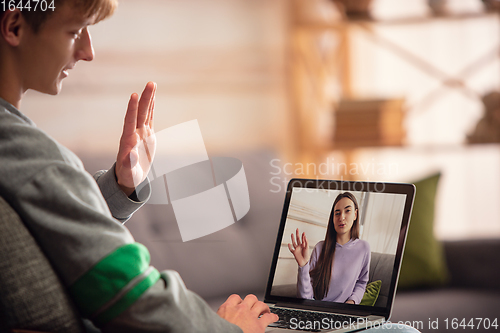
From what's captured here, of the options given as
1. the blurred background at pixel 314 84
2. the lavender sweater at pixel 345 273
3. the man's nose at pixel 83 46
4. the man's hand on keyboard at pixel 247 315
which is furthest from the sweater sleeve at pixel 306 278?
the blurred background at pixel 314 84

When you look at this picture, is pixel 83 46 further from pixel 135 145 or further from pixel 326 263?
pixel 326 263

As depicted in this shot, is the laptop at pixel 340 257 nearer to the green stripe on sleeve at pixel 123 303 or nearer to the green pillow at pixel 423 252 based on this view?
the green stripe on sleeve at pixel 123 303

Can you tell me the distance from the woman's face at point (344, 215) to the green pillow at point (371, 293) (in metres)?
0.10

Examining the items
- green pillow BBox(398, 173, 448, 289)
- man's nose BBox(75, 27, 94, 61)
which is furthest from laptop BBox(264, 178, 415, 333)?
green pillow BBox(398, 173, 448, 289)

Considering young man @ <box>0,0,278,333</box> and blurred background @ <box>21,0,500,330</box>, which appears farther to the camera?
blurred background @ <box>21,0,500,330</box>

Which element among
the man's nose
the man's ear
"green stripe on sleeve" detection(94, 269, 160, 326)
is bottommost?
"green stripe on sleeve" detection(94, 269, 160, 326)

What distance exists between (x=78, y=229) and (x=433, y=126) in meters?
2.04

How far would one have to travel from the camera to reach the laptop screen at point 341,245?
30.7 inches

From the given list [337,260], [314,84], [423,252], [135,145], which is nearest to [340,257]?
[337,260]

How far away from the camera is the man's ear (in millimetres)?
594

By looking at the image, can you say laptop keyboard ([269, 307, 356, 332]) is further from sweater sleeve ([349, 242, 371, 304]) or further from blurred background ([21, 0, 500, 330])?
blurred background ([21, 0, 500, 330])

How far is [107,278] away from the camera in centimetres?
51

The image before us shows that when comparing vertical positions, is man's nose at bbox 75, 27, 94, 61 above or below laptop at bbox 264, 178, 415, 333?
above

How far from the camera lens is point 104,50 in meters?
2.22
